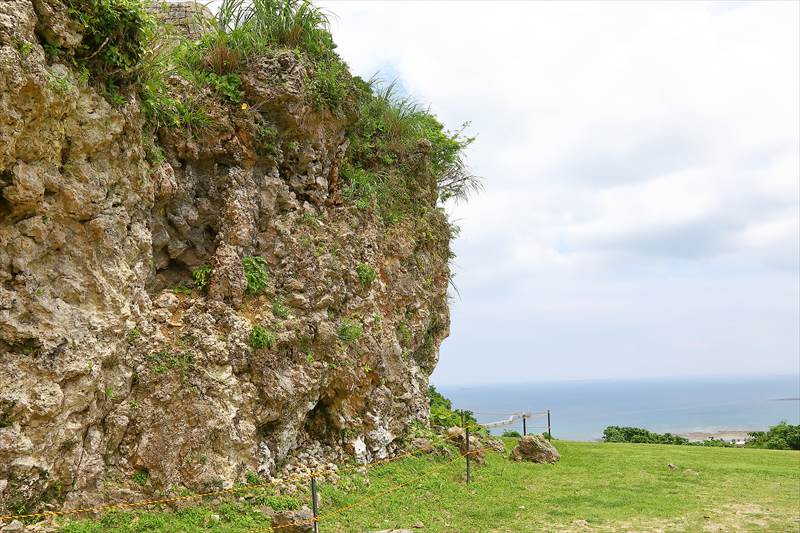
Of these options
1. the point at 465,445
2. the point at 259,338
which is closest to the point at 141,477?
the point at 259,338

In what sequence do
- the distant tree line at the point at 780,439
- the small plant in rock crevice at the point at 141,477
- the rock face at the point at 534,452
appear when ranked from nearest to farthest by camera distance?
Answer: 1. the small plant in rock crevice at the point at 141,477
2. the rock face at the point at 534,452
3. the distant tree line at the point at 780,439

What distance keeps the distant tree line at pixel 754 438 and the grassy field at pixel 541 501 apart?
5600 millimetres

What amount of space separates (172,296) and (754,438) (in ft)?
72.9

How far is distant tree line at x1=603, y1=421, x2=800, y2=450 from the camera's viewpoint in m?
18.5

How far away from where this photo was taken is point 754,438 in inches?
830

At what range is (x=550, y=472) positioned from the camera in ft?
41.2

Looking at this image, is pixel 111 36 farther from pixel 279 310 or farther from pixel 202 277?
pixel 279 310

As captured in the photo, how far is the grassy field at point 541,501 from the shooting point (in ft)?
25.1

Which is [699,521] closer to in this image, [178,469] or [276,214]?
[178,469]

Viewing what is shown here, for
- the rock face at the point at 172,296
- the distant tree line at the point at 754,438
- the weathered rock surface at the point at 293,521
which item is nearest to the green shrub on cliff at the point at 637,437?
the distant tree line at the point at 754,438

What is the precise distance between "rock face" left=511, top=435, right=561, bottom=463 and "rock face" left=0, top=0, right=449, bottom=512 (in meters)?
3.38

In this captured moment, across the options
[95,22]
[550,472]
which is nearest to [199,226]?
[95,22]

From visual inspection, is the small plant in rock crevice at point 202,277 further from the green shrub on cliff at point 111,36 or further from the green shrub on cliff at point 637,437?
the green shrub on cliff at point 637,437

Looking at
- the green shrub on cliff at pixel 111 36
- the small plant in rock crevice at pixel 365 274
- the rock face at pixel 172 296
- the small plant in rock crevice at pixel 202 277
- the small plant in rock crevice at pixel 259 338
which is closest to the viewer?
the rock face at pixel 172 296
